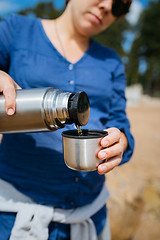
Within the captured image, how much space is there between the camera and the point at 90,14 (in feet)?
2.63

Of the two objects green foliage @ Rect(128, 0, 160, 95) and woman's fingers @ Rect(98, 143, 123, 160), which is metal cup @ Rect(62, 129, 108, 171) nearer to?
woman's fingers @ Rect(98, 143, 123, 160)

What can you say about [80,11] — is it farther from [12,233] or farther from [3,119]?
[12,233]

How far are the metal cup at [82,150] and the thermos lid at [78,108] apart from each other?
0.15ft

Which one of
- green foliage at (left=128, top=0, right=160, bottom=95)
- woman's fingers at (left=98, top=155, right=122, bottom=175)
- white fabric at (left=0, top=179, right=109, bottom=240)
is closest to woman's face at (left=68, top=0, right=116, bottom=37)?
woman's fingers at (left=98, top=155, right=122, bottom=175)

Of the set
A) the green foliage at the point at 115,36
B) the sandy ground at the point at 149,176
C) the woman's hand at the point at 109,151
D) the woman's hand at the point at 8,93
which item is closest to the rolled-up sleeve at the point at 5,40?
the woman's hand at the point at 8,93

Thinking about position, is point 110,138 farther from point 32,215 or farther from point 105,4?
point 105,4

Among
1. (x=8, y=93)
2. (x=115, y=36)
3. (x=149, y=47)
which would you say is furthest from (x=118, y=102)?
(x=149, y=47)

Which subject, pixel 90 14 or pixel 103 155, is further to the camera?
pixel 90 14

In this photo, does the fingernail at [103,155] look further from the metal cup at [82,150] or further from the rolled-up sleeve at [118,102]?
the rolled-up sleeve at [118,102]

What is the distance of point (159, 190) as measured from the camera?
2.51 metres

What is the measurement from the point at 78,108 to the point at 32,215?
0.44 metres

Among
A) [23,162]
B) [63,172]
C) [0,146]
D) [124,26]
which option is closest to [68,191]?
[63,172]

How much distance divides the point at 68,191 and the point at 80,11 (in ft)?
2.30

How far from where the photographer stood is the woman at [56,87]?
74 cm
